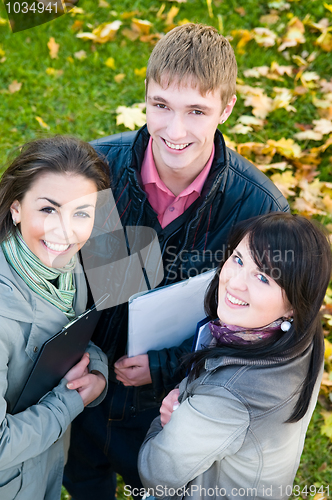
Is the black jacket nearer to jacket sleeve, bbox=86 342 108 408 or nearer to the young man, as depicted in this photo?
the young man

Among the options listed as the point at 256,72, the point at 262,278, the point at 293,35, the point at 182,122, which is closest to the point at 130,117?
the point at 256,72

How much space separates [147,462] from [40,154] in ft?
3.64

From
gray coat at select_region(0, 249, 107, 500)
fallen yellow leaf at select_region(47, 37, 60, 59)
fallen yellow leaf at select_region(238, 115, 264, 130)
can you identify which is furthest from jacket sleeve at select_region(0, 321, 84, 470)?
fallen yellow leaf at select_region(47, 37, 60, 59)

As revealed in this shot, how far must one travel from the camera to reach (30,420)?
1.55m

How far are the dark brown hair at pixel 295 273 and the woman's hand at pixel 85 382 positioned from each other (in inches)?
23.0

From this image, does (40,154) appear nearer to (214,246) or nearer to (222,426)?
(214,246)

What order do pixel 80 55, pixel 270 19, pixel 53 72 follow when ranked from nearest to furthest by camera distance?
1. pixel 53 72
2. pixel 80 55
3. pixel 270 19

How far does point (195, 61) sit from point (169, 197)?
0.60 m

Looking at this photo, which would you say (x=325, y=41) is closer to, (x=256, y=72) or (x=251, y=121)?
(x=256, y=72)

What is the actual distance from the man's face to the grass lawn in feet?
5.18

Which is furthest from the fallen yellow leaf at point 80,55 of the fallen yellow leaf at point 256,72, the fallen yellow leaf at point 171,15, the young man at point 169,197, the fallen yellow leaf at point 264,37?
the young man at point 169,197

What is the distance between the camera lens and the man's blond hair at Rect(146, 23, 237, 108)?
6.02 feet

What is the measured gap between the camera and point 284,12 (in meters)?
4.43

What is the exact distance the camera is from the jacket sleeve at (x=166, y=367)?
75.8 inches
